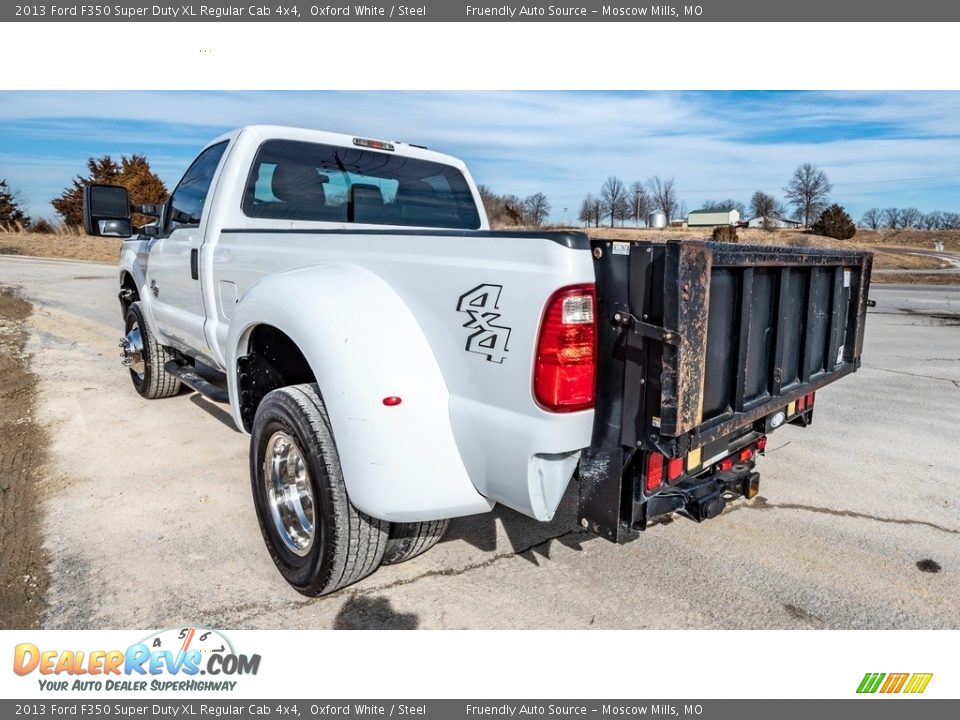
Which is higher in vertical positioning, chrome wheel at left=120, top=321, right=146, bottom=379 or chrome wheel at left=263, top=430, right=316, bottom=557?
chrome wheel at left=120, top=321, right=146, bottom=379

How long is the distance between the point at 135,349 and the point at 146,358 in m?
0.22

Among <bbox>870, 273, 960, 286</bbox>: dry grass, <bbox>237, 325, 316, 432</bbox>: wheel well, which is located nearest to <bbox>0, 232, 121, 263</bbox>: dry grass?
<bbox>237, 325, 316, 432</bbox>: wheel well

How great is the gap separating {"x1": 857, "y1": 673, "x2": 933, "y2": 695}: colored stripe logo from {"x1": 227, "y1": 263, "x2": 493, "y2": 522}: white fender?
1.64 metres

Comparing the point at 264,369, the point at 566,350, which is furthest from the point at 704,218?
the point at 566,350

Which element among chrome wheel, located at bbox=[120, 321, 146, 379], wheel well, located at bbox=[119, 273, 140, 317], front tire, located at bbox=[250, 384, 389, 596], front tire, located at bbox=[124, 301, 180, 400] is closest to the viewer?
front tire, located at bbox=[250, 384, 389, 596]

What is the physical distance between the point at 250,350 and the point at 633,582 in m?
2.25

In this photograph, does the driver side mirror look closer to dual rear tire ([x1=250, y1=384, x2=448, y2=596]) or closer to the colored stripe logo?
dual rear tire ([x1=250, y1=384, x2=448, y2=596])

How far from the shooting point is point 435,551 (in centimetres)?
332

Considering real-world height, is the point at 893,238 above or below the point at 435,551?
above

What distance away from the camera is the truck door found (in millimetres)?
4246

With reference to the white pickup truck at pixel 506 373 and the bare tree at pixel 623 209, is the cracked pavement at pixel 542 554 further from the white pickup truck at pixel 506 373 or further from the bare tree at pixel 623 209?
the bare tree at pixel 623 209

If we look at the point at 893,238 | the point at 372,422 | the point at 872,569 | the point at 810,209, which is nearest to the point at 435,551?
the point at 372,422

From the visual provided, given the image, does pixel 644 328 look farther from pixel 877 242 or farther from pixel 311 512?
pixel 877 242

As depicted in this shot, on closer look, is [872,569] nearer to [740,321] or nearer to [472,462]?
[740,321]
